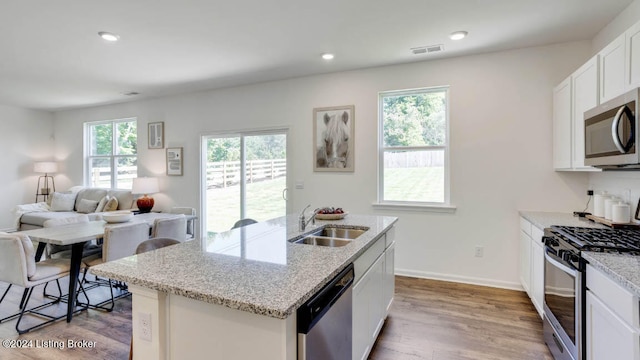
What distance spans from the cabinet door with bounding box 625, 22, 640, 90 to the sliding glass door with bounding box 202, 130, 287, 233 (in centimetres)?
365

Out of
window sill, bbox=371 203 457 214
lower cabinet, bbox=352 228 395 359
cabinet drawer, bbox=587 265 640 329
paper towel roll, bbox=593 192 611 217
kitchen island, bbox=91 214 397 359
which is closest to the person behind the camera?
kitchen island, bbox=91 214 397 359

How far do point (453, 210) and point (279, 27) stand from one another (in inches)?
110

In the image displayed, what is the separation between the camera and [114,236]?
298 cm

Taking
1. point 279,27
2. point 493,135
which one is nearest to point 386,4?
point 279,27

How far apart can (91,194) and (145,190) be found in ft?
5.19

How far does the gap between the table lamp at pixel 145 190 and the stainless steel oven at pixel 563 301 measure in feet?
17.9

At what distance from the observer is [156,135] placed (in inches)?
226

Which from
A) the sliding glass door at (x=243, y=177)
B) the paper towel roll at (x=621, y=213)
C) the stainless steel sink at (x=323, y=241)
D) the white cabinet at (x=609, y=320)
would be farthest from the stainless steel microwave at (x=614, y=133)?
the sliding glass door at (x=243, y=177)

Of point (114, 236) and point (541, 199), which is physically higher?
point (541, 199)

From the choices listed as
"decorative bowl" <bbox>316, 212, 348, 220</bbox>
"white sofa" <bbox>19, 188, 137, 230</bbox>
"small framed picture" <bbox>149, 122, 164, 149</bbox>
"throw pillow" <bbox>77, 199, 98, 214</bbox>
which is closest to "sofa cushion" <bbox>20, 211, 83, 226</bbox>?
"white sofa" <bbox>19, 188, 137, 230</bbox>

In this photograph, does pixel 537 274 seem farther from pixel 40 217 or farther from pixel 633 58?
pixel 40 217

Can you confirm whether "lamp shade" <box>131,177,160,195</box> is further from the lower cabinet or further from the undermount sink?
the lower cabinet

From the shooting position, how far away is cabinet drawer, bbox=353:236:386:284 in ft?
6.06

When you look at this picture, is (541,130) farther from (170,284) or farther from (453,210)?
(170,284)
